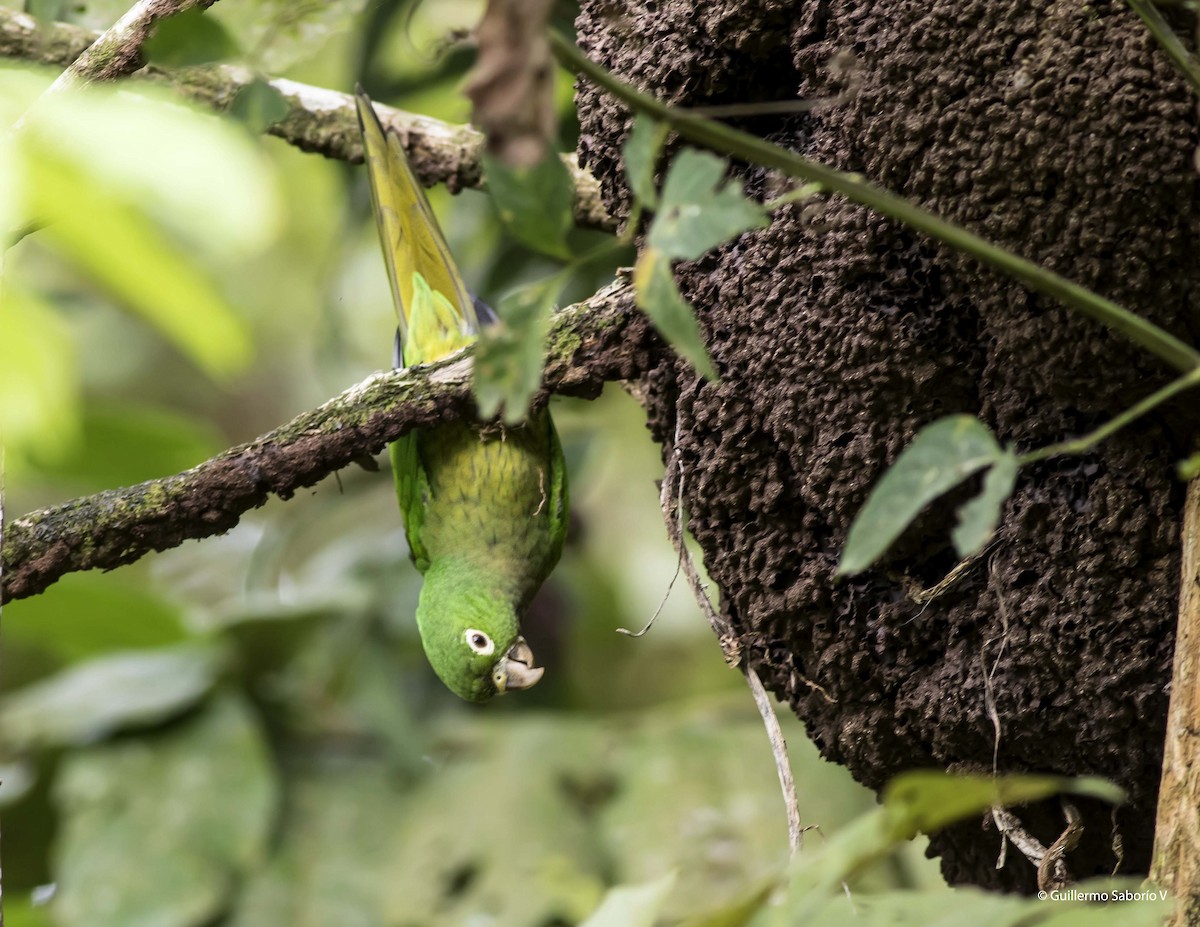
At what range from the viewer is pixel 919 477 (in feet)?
3.63

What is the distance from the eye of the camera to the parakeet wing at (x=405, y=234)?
2.72 metres

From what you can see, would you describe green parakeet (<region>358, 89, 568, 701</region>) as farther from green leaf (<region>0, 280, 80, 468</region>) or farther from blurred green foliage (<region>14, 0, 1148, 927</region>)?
green leaf (<region>0, 280, 80, 468</region>)

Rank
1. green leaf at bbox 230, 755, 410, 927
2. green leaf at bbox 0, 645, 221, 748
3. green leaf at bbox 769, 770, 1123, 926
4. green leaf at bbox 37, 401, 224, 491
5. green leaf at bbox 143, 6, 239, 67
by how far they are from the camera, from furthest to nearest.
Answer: green leaf at bbox 37, 401, 224, 491, green leaf at bbox 0, 645, 221, 748, green leaf at bbox 230, 755, 410, 927, green leaf at bbox 143, 6, 239, 67, green leaf at bbox 769, 770, 1123, 926

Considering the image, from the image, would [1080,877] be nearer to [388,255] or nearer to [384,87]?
[388,255]

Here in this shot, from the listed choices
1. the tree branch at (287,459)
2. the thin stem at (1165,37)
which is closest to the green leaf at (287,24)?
the tree branch at (287,459)

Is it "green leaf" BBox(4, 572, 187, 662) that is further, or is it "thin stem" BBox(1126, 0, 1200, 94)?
"green leaf" BBox(4, 572, 187, 662)

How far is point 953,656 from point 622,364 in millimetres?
713

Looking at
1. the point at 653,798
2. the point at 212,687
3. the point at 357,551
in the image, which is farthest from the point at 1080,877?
the point at 357,551

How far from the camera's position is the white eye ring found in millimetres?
2939

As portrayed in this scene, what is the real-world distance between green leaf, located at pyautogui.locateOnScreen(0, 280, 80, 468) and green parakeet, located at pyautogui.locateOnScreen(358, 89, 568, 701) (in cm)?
208

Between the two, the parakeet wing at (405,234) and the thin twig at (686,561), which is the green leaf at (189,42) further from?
the thin twig at (686,561)

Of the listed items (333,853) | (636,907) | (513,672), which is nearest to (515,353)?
(636,907)

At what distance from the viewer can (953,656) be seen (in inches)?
72.2

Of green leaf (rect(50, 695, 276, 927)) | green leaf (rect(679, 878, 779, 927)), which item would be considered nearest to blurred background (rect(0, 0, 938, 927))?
green leaf (rect(50, 695, 276, 927))
